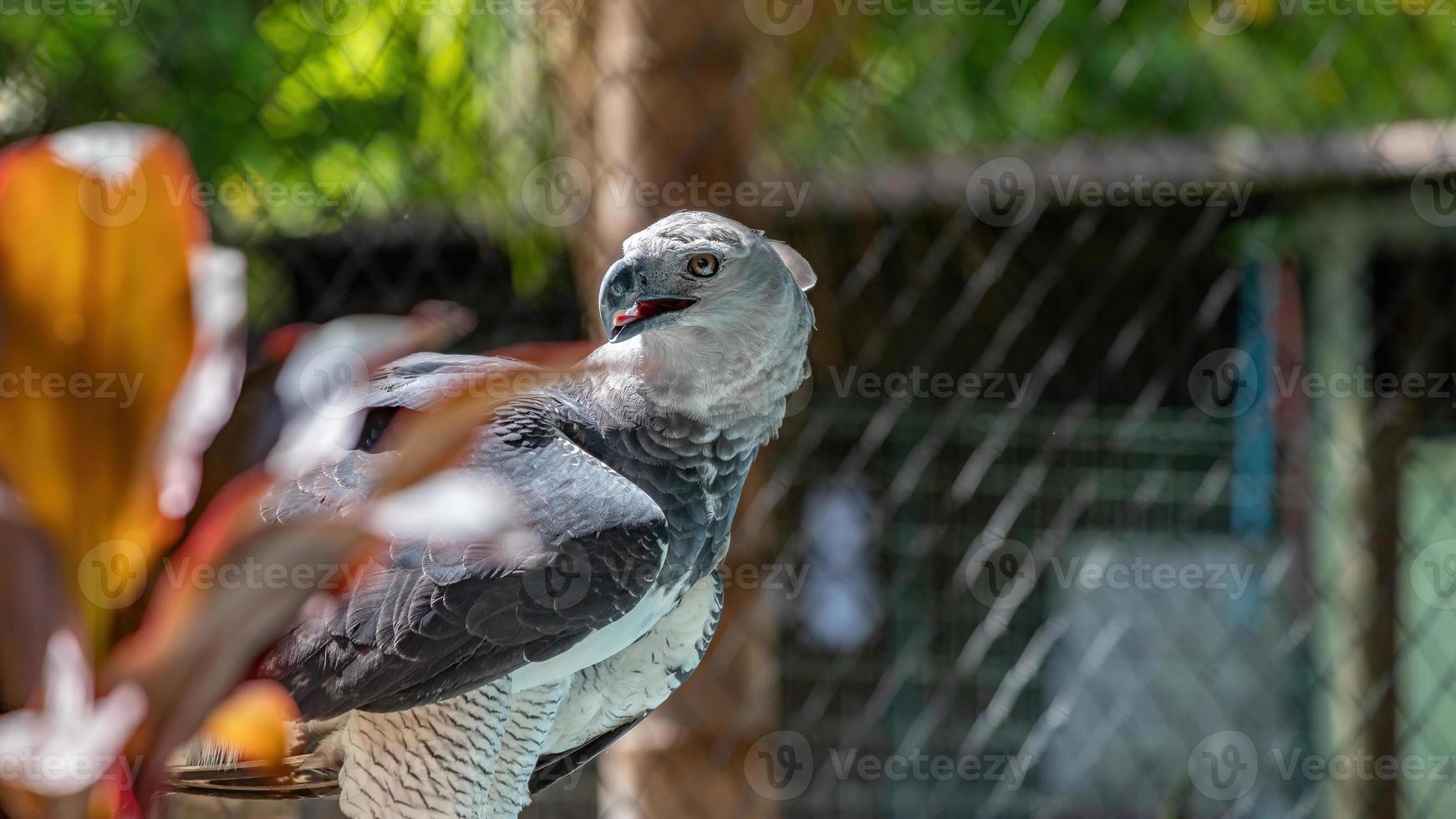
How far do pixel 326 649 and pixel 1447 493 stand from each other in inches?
68.4

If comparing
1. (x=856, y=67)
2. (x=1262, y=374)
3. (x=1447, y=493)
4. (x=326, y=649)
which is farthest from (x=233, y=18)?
(x=1447, y=493)

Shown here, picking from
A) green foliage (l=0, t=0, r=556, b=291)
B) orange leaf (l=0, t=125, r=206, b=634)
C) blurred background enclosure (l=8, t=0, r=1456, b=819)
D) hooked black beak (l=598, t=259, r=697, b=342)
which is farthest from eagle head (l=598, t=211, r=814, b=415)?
green foliage (l=0, t=0, r=556, b=291)

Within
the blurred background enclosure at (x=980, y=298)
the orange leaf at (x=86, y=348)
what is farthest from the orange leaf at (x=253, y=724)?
the blurred background enclosure at (x=980, y=298)

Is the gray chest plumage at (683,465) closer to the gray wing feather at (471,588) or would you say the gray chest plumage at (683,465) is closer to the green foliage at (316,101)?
the gray wing feather at (471,588)

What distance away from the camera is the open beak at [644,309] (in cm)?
Result: 58

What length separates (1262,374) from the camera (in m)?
1.97

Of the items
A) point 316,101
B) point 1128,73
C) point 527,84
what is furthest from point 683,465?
point 1128,73

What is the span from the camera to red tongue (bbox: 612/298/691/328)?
59 centimetres

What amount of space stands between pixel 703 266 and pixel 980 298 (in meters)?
1.35

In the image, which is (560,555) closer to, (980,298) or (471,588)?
(471,588)

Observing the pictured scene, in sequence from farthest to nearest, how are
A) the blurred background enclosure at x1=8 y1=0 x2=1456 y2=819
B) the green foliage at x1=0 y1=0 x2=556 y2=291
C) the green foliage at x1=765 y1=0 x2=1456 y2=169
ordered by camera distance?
the green foliage at x1=765 y1=0 x2=1456 y2=169 < the green foliage at x1=0 y1=0 x2=556 y2=291 < the blurred background enclosure at x1=8 y1=0 x2=1456 y2=819

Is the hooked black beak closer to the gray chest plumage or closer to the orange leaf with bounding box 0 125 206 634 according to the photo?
the gray chest plumage

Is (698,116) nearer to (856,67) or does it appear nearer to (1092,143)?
(856,67)

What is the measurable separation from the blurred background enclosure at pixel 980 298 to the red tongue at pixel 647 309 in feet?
1.70
